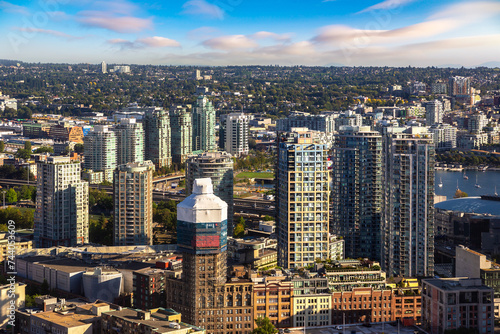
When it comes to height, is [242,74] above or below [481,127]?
above

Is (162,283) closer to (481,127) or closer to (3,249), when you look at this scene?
(3,249)

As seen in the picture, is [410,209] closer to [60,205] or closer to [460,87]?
[60,205]

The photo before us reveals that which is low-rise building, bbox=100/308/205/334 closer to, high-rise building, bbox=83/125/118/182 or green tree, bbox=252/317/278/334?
green tree, bbox=252/317/278/334

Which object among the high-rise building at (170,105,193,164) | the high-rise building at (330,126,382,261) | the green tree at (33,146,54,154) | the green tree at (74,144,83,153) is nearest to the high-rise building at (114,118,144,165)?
the high-rise building at (170,105,193,164)

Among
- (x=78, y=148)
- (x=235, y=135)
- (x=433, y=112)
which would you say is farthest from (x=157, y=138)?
(x=433, y=112)

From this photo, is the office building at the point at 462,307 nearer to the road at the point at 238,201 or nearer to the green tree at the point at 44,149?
the road at the point at 238,201

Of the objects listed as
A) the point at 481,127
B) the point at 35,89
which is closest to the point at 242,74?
the point at 35,89
